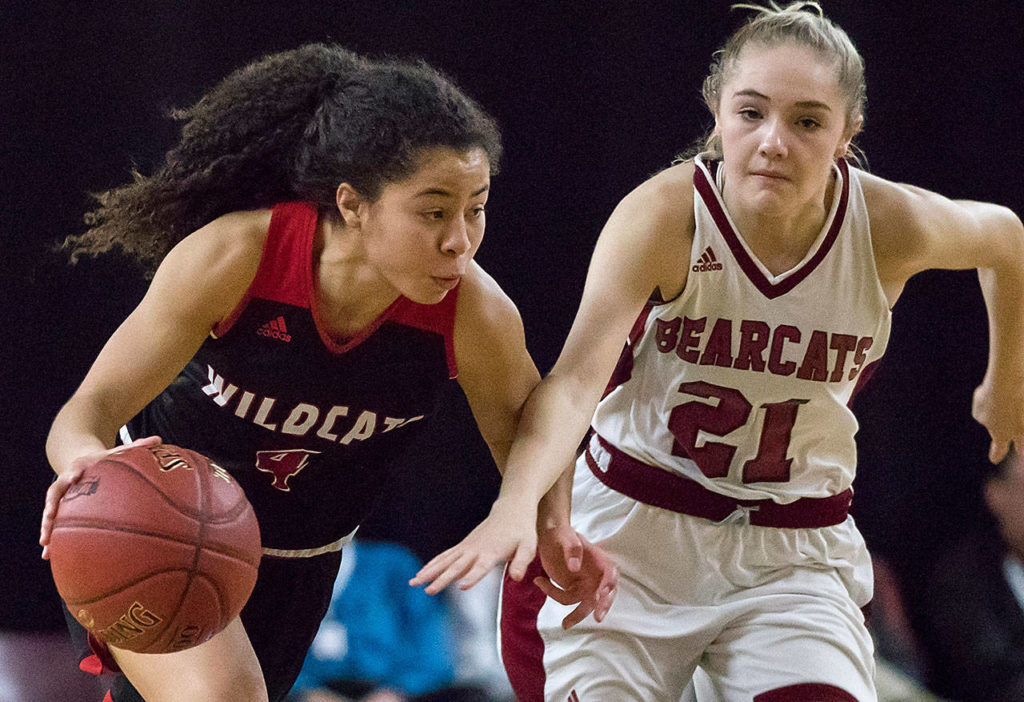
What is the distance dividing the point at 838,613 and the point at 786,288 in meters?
0.68

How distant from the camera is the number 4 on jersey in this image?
265 centimetres

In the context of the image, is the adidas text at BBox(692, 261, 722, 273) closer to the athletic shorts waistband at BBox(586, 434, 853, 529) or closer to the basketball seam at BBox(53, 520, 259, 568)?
Answer: the athletic shorts waistband at BBox(586, 434, 853, 529)

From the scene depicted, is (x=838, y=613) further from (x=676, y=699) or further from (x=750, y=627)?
(x=676, y=699)

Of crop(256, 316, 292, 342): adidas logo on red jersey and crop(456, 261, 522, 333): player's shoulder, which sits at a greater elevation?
crop(456, 261, 522, 333): player's shoulder

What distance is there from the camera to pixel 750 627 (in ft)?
8.57

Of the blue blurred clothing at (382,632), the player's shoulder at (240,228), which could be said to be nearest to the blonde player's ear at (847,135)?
the player's shoulder at (240,228)

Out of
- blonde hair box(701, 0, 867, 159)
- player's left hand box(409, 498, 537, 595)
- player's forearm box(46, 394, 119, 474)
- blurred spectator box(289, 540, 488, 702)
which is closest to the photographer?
player's left hand box(409, 498, 537, 595)

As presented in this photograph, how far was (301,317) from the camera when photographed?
2463 mm

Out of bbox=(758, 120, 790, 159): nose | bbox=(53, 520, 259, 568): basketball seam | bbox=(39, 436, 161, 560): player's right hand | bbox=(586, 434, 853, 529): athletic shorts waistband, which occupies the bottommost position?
bbox=(53, 520, 259, 568): basketball seam

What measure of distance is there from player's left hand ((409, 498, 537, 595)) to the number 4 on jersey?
582 millimetres

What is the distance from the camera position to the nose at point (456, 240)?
229 centimetres

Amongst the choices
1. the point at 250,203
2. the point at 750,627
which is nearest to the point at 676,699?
the point at 750,627

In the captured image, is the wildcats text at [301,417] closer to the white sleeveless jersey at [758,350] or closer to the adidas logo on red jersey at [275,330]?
the adidas logo on red jersey at [275,330]

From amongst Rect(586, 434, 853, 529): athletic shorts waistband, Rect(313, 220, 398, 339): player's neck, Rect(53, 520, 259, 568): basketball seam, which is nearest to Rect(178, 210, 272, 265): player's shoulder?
Rect(313, 220, 398, 339): player's neck
